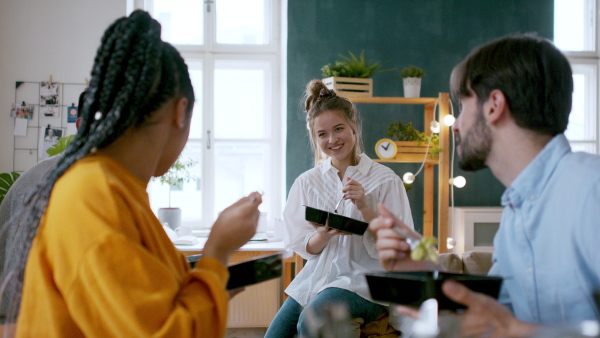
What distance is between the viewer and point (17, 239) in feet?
3.02

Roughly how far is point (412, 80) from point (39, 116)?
279cm

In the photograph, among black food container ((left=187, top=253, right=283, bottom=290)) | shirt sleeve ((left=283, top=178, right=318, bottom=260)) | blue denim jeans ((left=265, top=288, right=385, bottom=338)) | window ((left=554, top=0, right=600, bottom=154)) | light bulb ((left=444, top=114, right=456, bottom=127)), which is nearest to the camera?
black food container ((left=187, top=253, right=283, bottom=290))

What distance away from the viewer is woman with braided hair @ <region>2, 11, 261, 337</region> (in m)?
0.76

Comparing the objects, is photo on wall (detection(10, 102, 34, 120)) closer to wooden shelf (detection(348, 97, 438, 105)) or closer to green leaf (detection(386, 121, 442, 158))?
wooden shelf (detection(348, 97, 438, 105))

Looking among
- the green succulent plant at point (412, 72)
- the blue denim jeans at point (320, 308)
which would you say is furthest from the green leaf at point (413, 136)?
the blue denim jeans at point (320, 308)

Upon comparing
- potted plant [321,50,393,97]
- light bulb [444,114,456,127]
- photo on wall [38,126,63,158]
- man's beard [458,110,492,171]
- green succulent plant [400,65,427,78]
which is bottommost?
man's beard [458,110,492,171]

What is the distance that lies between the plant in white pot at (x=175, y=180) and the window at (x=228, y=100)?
0.06 metres

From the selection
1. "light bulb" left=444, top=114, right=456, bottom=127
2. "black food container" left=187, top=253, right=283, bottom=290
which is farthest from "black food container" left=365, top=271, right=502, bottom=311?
"light bulb" left=444, top=114, right=456, bottom=127

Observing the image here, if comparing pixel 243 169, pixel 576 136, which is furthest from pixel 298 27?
pixel 576 136

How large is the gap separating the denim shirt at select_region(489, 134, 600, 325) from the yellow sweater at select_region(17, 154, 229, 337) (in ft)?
2.08

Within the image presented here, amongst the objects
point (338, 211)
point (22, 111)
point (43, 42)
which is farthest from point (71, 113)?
point (338, 211)

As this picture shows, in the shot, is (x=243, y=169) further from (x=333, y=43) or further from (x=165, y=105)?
(x=165, y=105)

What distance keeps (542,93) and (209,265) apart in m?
0.86

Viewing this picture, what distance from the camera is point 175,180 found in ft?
12.6
